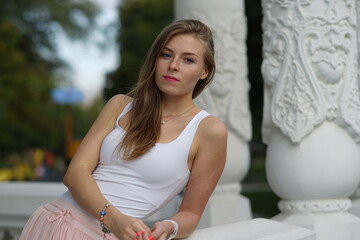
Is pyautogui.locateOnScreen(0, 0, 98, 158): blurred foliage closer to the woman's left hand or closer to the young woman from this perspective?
the young woman

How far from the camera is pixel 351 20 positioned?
439 centimetres

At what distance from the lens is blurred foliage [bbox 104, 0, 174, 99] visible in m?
29.3

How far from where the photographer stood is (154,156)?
10.1 feet

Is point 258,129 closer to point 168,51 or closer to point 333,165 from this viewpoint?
point 333,165

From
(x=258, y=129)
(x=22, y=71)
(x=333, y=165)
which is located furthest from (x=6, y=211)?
(x=22, y=71)

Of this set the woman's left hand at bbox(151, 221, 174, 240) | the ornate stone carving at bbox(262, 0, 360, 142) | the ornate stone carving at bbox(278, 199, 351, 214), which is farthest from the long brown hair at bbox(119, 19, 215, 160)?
the ornate stone carving at bbox(278, 199, 351, 214)

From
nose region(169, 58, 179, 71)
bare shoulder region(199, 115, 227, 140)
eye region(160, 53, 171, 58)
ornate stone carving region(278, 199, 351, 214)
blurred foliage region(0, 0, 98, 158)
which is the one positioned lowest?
blurred foliage region(0, 0, 98, 158)

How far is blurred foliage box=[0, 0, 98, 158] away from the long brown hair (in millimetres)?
25784

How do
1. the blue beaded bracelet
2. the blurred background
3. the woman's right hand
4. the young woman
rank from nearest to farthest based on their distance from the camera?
the woman's right hand < the blue beaded bracelet < the young woman < the blurred background

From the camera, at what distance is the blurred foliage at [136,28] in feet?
96.0

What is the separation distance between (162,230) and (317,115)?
1669mm

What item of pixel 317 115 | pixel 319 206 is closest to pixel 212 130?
pixel 317 115

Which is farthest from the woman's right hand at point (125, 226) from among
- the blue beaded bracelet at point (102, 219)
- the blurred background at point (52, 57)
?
the blurred background at point (52, 57)

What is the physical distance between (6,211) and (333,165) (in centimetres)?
265
